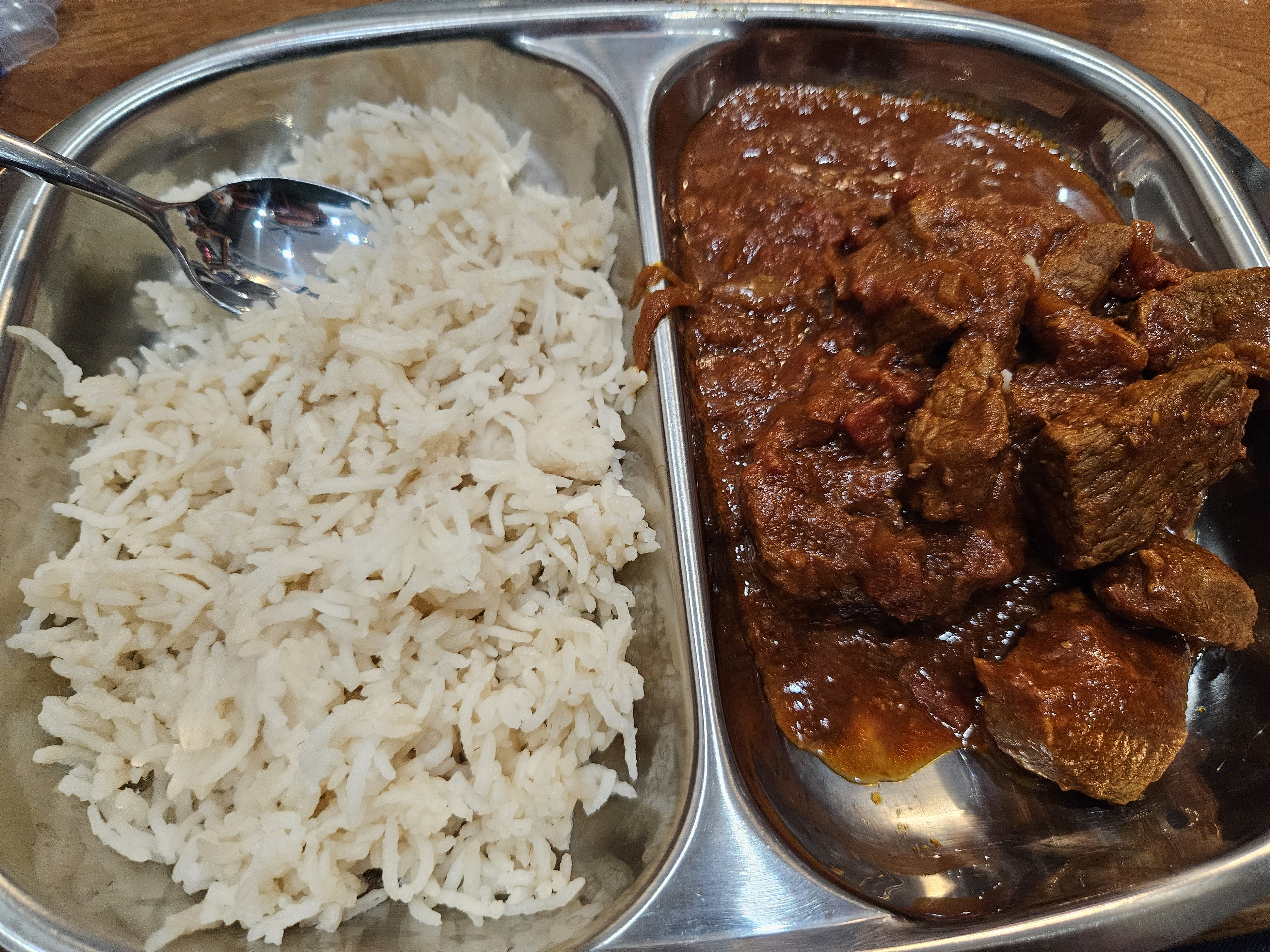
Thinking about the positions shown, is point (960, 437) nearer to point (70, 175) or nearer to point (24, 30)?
point (70, 175)

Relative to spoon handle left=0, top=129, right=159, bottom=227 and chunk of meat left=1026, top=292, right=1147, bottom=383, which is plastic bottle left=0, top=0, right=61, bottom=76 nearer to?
spoon handle left=0, top=129, right=159, bottom=227

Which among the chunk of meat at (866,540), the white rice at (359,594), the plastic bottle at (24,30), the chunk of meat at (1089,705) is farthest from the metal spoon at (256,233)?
the chunk of meat at (1089,705)

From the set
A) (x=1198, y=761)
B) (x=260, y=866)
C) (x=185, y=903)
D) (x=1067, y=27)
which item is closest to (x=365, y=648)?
(x=260, y=866)

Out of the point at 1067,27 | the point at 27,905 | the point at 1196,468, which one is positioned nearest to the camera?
the point at 27,905

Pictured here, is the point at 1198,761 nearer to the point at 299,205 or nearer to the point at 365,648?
the point at 365,648

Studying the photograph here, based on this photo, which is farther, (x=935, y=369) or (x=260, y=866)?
(x=935, y=369)

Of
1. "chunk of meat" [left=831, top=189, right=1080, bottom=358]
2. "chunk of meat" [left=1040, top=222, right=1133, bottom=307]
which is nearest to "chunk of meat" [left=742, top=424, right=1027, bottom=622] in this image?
"chunk of meat" [left=831, top=189, right=1080, bottom=358]

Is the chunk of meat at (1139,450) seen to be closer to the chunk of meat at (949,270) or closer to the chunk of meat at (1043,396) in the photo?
the chunk of meat at (1043,396)

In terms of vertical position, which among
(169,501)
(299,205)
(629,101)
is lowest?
(169,501)
